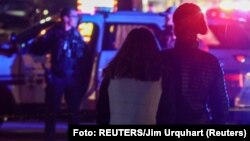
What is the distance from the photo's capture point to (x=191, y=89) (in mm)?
4543

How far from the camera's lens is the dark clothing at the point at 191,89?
450 centimetres

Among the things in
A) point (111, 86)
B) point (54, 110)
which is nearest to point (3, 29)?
point (54, 110)

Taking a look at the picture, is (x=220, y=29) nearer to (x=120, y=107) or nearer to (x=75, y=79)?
(x=75, y=79)

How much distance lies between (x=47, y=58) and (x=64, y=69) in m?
1.14

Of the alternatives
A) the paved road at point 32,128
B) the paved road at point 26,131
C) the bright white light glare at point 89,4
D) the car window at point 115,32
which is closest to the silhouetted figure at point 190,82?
the paved road at point 32,128

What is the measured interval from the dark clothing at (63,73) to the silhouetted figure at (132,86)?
5.07 metres

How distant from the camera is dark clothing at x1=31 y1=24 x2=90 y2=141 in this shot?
9695mm

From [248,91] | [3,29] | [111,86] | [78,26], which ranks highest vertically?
[111,86]

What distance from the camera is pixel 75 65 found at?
9914 millimetres

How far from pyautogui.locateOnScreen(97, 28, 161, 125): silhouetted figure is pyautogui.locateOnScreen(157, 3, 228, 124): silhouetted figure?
0.23 ft

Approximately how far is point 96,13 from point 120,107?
262 inches

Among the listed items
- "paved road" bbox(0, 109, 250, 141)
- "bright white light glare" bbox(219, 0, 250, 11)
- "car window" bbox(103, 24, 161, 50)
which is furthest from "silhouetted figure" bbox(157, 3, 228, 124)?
"bright white light glare" bbox(219, 0, 250, 11)
